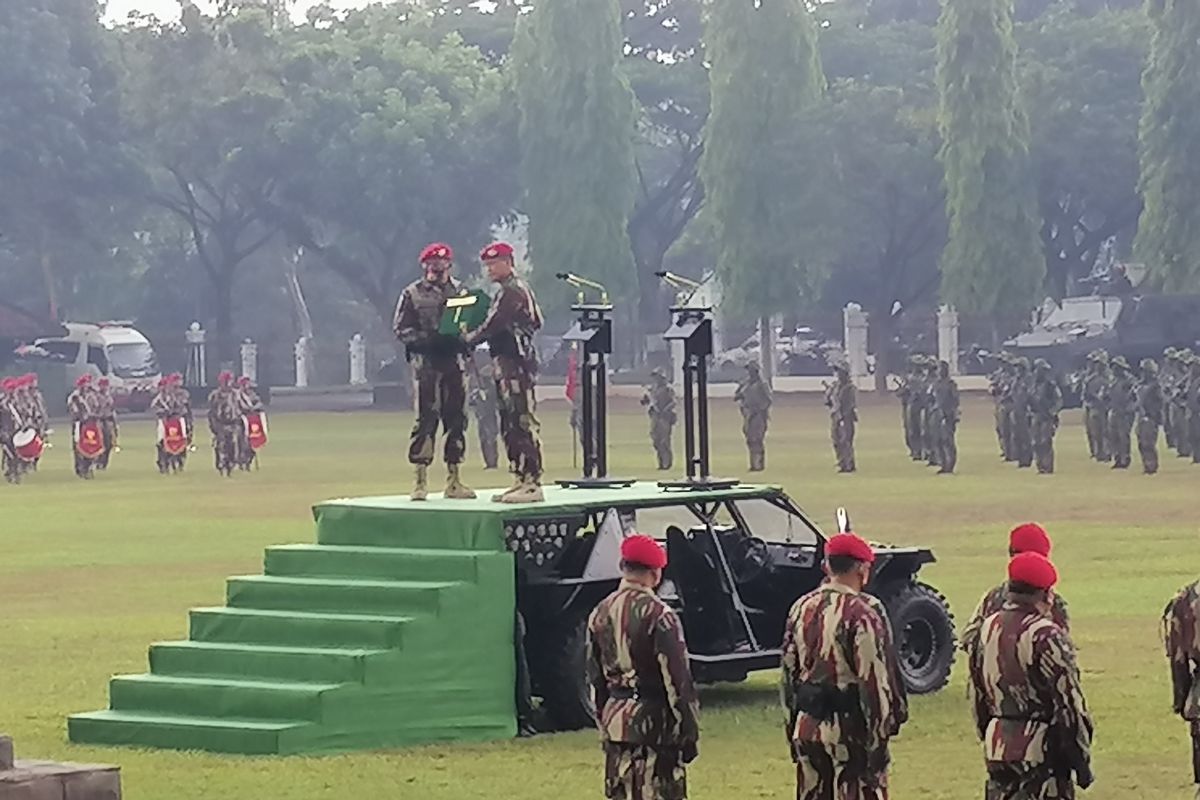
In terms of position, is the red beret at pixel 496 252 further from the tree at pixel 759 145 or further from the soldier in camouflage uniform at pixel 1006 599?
the tree at pixel 759 145

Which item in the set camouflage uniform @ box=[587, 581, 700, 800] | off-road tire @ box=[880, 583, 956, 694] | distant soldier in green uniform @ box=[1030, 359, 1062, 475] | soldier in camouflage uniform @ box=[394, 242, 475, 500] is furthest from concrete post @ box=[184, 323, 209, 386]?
camouflage uniform @ box=[587, 581, 700, 800]

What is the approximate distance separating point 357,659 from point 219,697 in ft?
2.80

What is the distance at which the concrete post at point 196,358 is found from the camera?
78500mm

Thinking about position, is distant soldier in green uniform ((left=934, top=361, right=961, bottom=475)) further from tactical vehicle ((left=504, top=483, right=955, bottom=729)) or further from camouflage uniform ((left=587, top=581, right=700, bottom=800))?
camouflage uniform ((left=587, top=581, right=700, bottom=800))

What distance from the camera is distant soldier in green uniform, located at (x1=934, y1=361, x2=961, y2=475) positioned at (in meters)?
39.6

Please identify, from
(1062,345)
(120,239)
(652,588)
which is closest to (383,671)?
(652,588)

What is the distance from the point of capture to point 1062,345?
198 feet

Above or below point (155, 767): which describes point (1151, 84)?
above

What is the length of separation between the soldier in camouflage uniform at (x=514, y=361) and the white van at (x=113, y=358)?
54.2 m

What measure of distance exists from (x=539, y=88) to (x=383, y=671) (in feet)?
183

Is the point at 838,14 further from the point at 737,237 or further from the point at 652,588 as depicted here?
the point at 652,588

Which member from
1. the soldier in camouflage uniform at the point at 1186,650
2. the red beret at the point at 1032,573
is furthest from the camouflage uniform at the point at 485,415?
the red beret at the point at 1032,573

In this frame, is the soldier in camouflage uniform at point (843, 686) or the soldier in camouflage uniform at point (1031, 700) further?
the soldier in camouflage uniform at point (843, 686)

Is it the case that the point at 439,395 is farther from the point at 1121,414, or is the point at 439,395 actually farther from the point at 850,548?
the point at 1121,414
